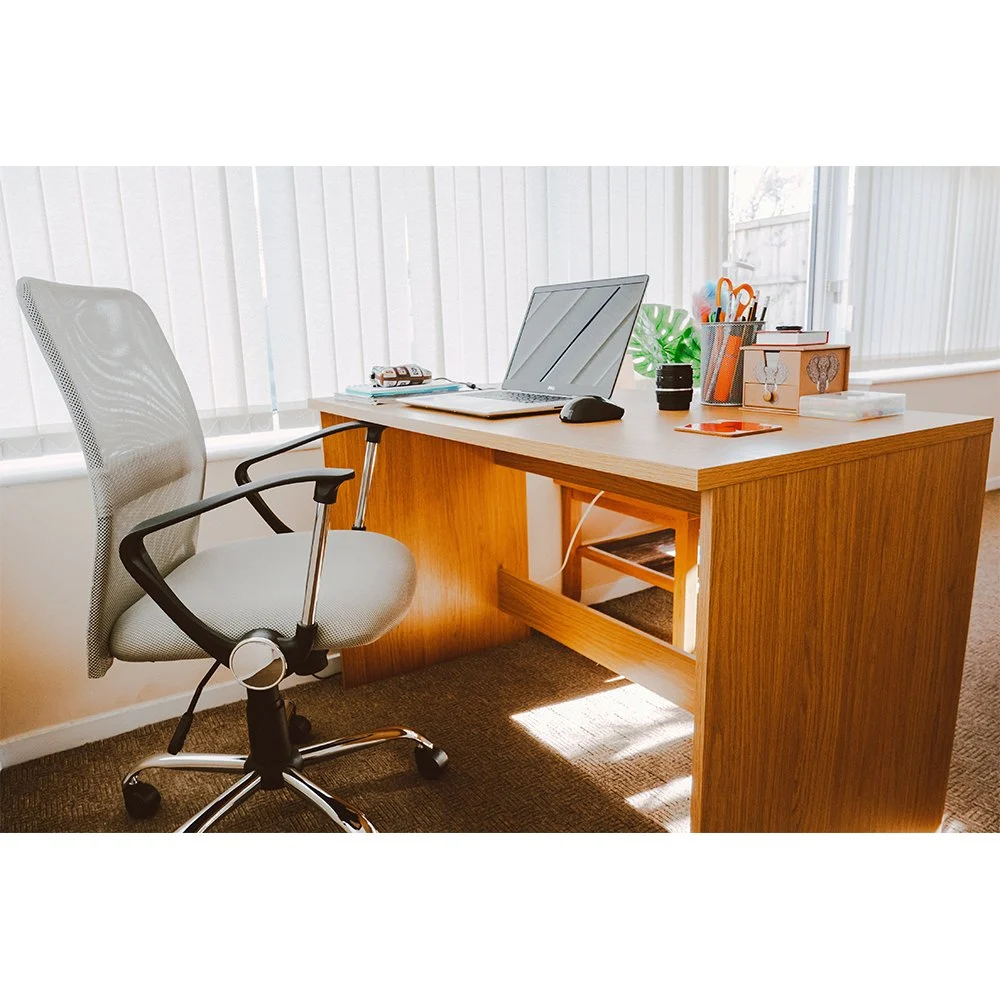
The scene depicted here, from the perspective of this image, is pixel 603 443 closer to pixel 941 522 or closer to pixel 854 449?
pixel 854 449

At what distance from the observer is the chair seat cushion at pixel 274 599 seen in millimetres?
1292

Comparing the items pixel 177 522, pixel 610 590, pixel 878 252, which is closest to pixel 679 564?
pixel 610 590

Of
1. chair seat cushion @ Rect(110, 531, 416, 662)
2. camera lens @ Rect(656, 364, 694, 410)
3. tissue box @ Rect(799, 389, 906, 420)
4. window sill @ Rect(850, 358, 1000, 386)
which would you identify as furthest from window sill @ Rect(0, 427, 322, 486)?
window sill @ Rect(850, 358, 1000, 386)

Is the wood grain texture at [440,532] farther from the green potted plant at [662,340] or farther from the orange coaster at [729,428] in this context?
the orange coaster at [729,428]

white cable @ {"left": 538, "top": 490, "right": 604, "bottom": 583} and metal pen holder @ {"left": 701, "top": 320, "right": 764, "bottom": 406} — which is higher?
metal pen holder @ {"left": 701, "top": 320, "right": 764, "bottom": 406}

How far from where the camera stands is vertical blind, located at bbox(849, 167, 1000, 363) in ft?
12.0

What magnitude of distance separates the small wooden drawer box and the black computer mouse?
0.28 meters

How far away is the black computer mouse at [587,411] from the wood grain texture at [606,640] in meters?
0.54

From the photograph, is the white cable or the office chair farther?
the white cable

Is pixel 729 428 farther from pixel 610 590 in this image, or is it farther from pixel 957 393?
pixel 957 393

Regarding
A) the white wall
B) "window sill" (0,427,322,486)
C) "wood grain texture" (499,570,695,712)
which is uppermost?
"window sill" (0,427,322,486)

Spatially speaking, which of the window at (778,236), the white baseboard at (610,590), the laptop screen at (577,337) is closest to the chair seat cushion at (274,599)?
the laptop screen at (577,337)

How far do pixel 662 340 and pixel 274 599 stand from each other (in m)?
1.51

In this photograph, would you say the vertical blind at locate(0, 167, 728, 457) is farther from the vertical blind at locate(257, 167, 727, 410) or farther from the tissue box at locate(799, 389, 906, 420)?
the tissue box at locate(799, 389, 906, 420)
